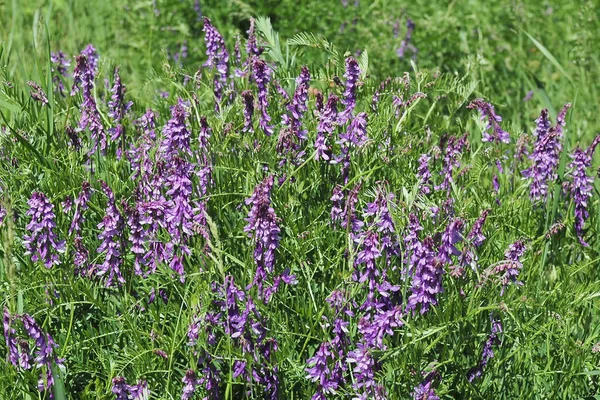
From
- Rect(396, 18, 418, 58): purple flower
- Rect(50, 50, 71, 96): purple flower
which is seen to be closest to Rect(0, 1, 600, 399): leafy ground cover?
Rect(50, 50, 71, 96): purple flower

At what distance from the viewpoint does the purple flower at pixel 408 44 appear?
5.63 m

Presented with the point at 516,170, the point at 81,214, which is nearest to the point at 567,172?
the point at 516,170

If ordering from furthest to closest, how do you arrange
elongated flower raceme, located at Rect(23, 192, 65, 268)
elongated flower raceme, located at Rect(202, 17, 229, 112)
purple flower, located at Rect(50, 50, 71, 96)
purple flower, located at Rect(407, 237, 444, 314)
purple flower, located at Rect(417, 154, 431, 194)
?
purple flower, located at Rect(50, 50, 71, 96) < elongated flower raceme, located at Rect(202, 17, 229, 112) < purple flower, located at Rect(417, 154, 431, 194) < elongated flower raceme, located at Rect(23, 192, 65, 268) < purple flower, located at Rect(407, 237, 444, 314)

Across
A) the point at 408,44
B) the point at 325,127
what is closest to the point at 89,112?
the point at 325,127

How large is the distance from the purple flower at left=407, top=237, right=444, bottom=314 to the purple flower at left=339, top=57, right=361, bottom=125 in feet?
2.40

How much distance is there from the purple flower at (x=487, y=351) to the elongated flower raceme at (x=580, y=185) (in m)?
0.72

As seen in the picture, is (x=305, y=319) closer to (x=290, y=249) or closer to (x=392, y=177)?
(x=290, y=249)

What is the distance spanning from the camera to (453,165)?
3320mm

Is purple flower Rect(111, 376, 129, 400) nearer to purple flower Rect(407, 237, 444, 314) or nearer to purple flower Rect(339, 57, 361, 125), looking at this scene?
purple flower Rect(407, 237, 444, 314)

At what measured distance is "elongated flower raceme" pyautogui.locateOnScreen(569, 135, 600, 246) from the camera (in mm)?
3297

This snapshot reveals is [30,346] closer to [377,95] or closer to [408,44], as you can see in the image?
[377,95]

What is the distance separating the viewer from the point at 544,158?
131 inches

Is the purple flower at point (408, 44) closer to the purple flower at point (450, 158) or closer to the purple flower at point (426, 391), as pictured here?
the purple flower at point (450, 158)

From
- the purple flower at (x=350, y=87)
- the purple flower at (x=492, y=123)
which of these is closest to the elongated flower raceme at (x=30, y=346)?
the purple flower at (x=350, y=87)
